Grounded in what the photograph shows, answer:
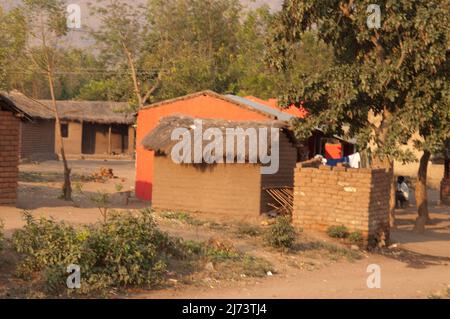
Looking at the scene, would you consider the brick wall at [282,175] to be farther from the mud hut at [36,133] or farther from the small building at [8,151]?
the mud hut at [36,133]

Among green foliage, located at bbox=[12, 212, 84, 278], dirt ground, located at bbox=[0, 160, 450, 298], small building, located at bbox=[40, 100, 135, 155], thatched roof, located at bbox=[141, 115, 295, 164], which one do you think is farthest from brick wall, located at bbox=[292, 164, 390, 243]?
small building, located at bbox=[40, 100, 135, 155]

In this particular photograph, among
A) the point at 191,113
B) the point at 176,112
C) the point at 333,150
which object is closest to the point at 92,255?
the point at 191,113

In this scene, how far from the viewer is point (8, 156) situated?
1823 centimetres

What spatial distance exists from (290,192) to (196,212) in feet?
8.14

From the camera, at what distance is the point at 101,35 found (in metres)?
39.7

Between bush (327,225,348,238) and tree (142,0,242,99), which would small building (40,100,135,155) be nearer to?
tree (142,0,242,99)

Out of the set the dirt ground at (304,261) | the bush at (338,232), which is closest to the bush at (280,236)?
the dirt ground at (304,261)

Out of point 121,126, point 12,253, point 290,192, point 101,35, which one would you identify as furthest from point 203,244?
point 121,126

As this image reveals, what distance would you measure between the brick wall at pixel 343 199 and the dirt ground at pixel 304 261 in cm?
60

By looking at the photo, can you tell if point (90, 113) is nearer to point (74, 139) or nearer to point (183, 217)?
point (74, 139)

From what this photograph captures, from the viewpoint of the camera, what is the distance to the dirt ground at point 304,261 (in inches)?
464

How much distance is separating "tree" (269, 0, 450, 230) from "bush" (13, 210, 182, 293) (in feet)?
25.0

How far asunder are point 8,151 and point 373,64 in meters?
8.71
